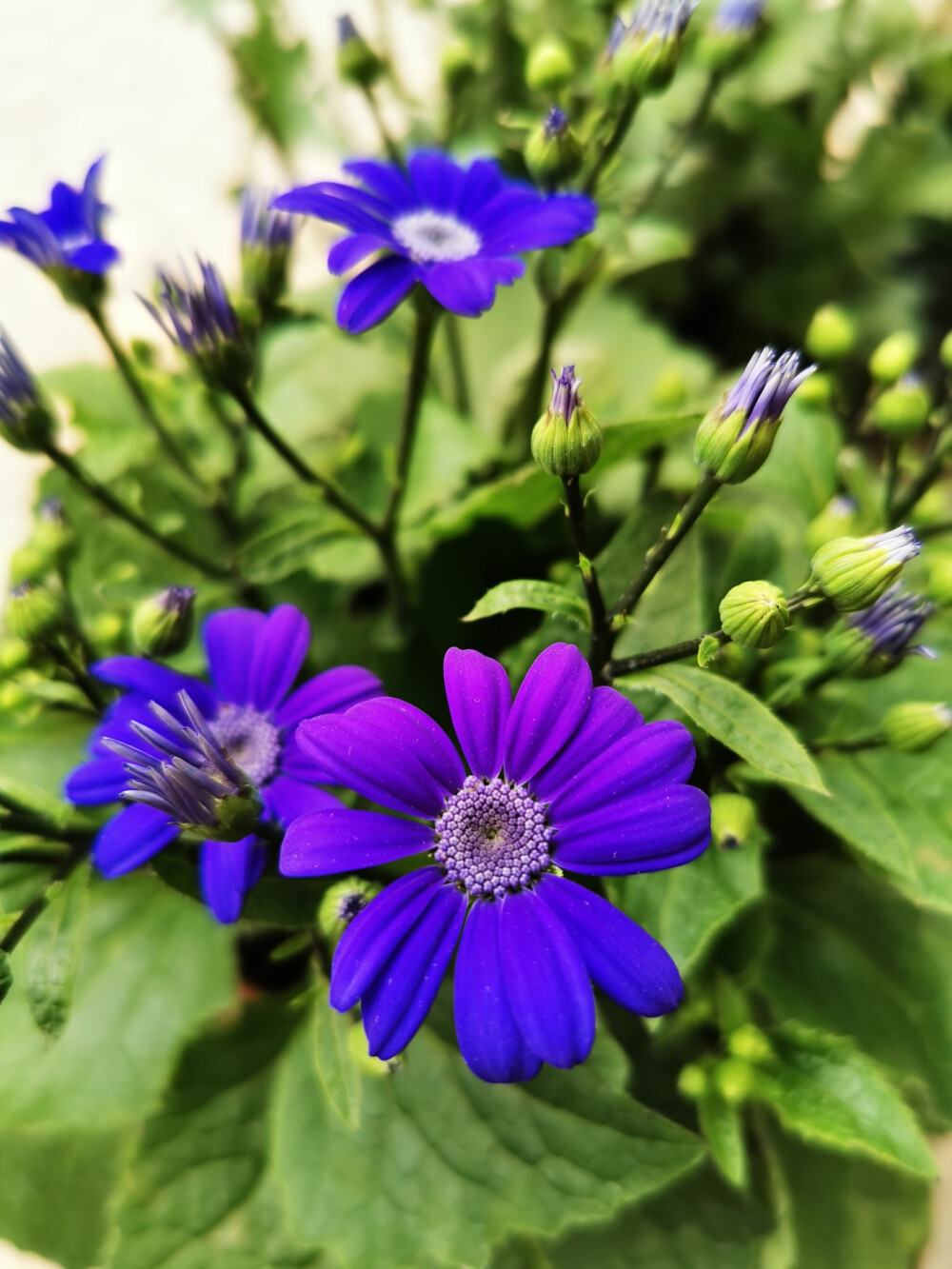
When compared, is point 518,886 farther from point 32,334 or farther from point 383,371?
point 32,334

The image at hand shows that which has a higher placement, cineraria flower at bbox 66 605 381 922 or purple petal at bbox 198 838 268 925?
cineraria flower at bbox 66 605 381 922

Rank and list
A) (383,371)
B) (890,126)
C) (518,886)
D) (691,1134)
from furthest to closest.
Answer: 1. (890,126)
2. (383,371)
3. (691,1134)
4. (518,886)

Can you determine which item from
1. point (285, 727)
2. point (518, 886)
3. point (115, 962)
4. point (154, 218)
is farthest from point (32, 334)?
point (518, 886)

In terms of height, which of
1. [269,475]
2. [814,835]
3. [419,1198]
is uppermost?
[269,475]

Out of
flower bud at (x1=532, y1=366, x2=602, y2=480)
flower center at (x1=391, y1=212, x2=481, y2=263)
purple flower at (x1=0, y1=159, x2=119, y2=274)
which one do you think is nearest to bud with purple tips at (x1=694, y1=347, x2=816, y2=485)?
flower bud at (x1=532, y1=366, x2=602, y2=480)

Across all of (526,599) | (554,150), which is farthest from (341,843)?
(554,150)

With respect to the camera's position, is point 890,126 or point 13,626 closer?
point 13,626

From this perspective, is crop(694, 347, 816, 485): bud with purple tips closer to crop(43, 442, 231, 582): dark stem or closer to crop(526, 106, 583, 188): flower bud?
crop(526, 106, 583, 188): flower bud
